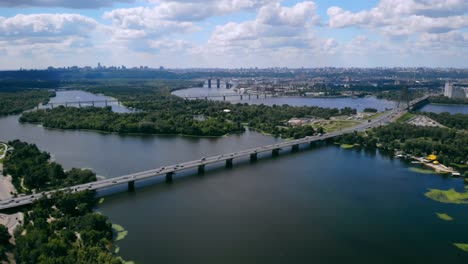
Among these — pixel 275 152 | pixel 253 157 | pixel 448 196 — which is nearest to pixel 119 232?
pixel 253 157

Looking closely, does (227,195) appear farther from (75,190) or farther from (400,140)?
(400,140)

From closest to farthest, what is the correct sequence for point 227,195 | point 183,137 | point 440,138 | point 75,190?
1. point 75,190
2. point 227,195
3. point 440,138
4. point 183,137

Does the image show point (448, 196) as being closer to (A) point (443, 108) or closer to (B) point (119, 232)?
(B) point (119, 232)

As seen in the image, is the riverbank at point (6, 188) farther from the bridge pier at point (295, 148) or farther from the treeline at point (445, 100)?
the treeline at point (445, 100)

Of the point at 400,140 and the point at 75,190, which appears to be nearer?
the point at 75,190

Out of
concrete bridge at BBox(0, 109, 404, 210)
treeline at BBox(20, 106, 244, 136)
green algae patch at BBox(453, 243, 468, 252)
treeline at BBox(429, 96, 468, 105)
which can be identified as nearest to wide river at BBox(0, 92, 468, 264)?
green algae patch at BBox(453, 243, 468, 252)

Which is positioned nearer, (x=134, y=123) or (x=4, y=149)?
(x=4, y=149)

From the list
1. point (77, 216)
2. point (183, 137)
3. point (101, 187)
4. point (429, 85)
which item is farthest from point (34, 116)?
point (429, 85)

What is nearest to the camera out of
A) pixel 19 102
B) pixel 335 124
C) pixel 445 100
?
A: pixel 335 124
